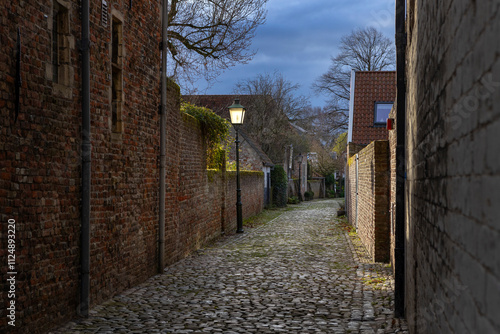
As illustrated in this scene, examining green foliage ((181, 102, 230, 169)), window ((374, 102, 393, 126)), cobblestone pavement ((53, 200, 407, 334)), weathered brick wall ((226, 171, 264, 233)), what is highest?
window ((374, 102, 393, 126))

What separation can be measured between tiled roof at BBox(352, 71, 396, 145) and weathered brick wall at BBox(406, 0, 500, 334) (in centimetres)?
1817

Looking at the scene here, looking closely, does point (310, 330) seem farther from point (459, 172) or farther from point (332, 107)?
point (332, 107)

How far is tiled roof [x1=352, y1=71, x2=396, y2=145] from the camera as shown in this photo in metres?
21.9

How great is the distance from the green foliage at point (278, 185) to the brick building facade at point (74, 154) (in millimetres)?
23609

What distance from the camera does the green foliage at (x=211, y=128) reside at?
13398mm

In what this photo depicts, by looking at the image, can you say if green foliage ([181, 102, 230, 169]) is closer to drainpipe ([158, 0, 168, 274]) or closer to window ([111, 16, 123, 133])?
drainpipe ([158, 0, 168, 274])

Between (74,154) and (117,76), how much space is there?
1.90 metres

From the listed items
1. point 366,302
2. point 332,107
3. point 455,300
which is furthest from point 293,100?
point 455,300

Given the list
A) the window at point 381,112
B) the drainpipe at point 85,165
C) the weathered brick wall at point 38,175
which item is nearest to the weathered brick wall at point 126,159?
the drainpipe at point 85,165

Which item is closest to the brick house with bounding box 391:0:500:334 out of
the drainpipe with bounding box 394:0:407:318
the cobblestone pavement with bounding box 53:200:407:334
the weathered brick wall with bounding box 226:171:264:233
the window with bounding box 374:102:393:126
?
the drainpipe with bounding box 394:0:407:318

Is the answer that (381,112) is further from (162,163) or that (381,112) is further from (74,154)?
(74,154)

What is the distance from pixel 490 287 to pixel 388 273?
25.2ft

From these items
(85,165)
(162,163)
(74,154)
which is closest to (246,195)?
(162,163)

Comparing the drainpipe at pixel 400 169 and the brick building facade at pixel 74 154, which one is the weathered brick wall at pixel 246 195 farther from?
the drainpipe at pixel 400 169
